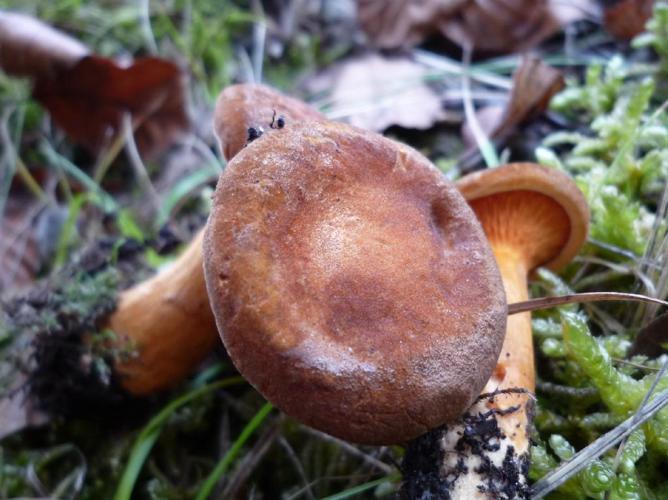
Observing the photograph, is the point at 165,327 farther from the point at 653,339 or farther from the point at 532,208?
the point at 653,339

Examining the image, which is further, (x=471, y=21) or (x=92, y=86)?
(x=471, y=21)

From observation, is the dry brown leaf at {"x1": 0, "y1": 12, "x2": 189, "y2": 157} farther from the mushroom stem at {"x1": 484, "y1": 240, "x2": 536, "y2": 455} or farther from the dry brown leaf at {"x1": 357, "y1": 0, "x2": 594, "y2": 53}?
the mushroom stem at {"x1": 484, "y1": 240, "x2": 536, "y2": 455}

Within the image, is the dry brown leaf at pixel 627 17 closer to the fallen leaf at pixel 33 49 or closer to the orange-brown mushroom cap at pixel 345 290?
the orange-brown mushroom cap at pixel 345 290

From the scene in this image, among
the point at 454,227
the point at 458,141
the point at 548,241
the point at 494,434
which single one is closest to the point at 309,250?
the point at 454,227

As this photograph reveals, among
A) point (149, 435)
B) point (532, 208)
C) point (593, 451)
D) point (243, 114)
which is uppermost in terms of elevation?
point (243, 114)

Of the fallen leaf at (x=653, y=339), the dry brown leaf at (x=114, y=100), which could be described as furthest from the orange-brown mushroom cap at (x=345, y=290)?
the dry brown leaf at (x=114, y=100)

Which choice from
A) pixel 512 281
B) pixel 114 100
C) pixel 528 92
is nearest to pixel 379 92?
pixel 528 92
